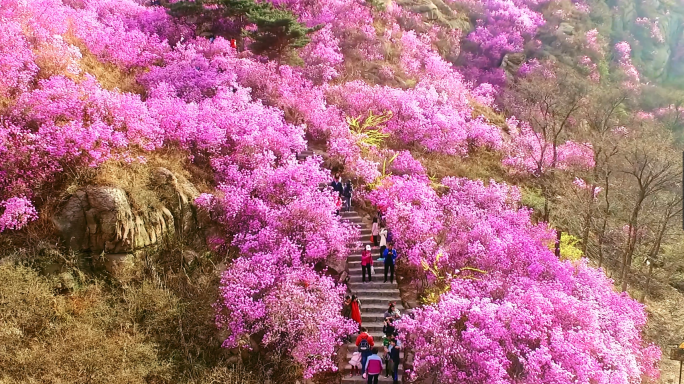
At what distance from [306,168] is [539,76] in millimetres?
24577

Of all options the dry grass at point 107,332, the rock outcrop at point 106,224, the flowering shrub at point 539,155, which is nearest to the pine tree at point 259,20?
the rock outcrop at point 106,224

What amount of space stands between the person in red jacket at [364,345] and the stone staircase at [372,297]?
28.3 inches

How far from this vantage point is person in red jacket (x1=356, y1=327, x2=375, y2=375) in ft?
44.4

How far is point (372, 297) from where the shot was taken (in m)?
16.2

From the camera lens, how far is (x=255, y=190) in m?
17.2

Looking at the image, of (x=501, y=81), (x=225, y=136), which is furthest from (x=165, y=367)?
(x=501, y=81)

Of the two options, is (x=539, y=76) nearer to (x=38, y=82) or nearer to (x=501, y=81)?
(x=501, y=81)

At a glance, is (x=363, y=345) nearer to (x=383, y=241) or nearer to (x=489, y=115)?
(x=383, y=241)

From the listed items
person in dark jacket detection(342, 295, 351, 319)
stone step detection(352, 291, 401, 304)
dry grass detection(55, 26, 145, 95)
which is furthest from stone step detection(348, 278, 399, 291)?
dry grass detection(55, 26, 145, 95)

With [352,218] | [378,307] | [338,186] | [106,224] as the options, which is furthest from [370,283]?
[106,224]

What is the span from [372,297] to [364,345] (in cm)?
283

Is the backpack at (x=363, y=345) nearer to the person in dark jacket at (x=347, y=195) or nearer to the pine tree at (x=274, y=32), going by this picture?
the person in dark jacket at (x=347, y=195)

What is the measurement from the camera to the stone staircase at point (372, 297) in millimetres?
14453

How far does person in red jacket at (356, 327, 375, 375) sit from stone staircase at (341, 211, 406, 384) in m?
0.72
